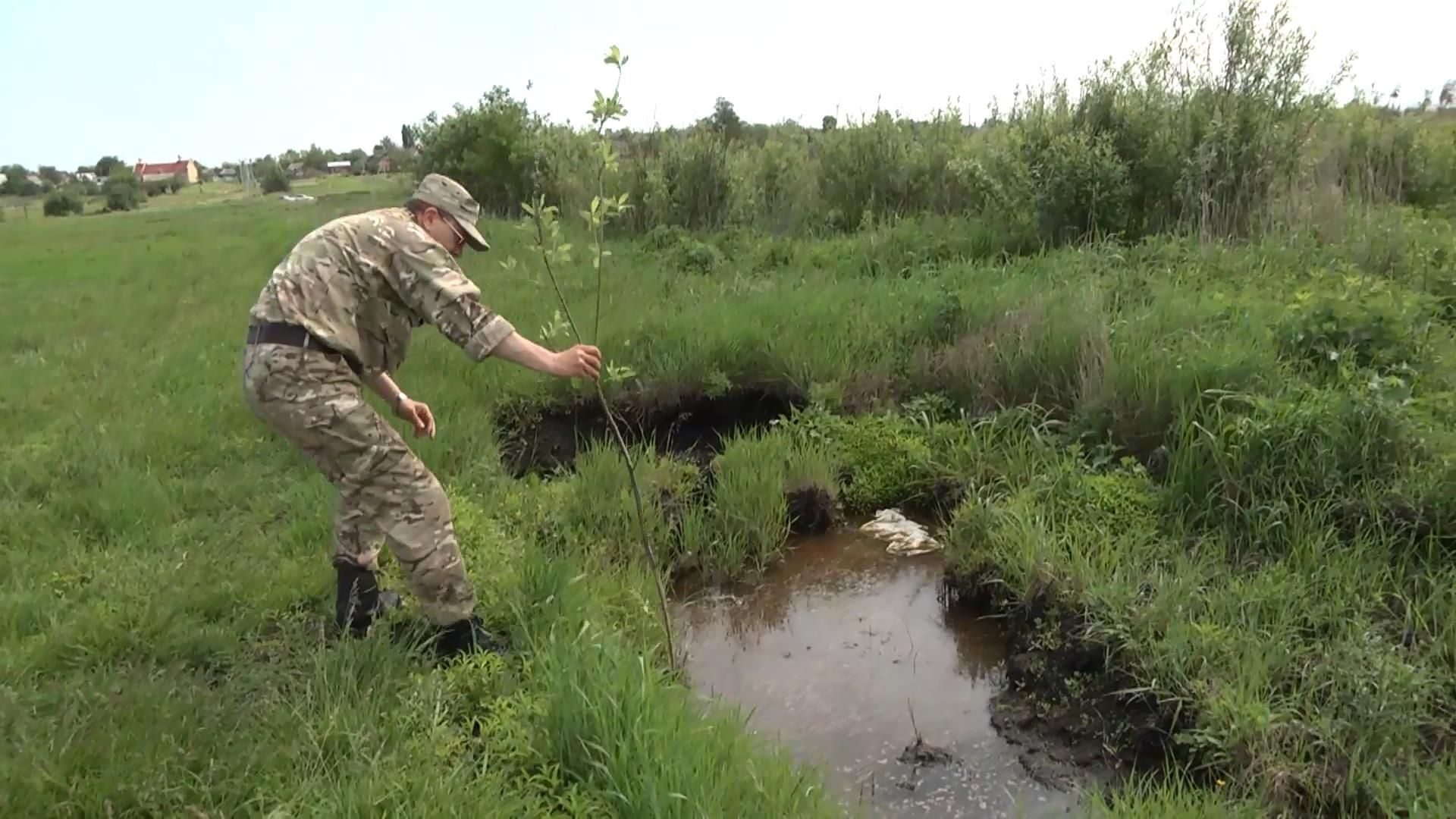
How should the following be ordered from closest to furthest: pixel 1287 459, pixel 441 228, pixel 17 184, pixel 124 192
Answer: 1. pixel 441 228
2. pixel 1287 459
3. pixel 124 192
4. pixel 17 184

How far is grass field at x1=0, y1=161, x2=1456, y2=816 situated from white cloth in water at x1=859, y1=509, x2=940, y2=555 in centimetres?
17

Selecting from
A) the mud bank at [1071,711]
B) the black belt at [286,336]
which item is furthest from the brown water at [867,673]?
the black belt at [286,336]

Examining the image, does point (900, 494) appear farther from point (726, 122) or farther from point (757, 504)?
point (726, 122)

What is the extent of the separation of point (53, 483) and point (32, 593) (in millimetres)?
1348

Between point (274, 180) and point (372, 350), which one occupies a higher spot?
point (274, 180)

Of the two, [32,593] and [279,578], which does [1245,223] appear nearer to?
[279,578]

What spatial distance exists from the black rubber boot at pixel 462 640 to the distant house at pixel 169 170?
219ft

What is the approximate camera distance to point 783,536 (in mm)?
4984

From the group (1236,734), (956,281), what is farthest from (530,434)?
(1236,734)

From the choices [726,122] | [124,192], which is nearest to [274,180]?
[124,192]

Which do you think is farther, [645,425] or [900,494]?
[645,425]

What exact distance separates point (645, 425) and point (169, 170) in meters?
72.2

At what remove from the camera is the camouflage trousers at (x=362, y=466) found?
10.6 feet

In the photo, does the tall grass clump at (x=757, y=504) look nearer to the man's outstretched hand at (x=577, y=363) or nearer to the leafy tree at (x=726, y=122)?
the man's outstretched hand at (x=577, y=363)
